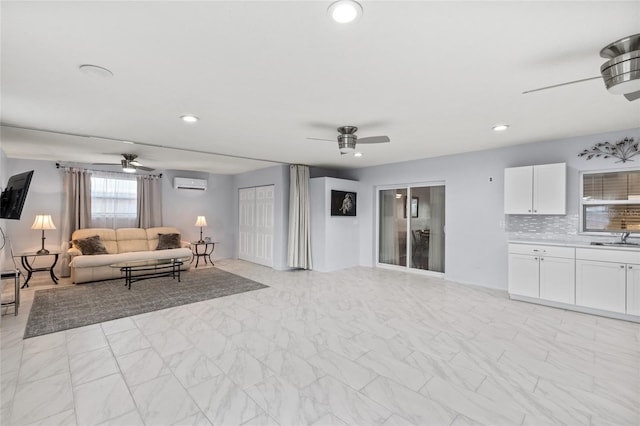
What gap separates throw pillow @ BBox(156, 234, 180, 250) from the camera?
6.71 meters

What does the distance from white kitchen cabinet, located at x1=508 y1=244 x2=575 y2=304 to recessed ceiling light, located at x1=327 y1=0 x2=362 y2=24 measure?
410 cm

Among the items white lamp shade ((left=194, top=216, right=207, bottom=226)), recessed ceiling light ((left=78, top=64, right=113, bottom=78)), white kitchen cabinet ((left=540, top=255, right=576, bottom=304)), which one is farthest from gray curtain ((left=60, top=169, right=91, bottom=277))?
white kitchen cabinet ((left=540, top=255, right=576, bottom=304))

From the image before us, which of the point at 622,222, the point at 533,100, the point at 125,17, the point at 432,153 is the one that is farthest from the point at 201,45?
the point at 622,222

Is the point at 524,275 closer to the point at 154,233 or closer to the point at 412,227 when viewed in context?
the point at 412,227

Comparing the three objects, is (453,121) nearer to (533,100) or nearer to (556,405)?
(533,100)

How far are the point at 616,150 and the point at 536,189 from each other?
98cm

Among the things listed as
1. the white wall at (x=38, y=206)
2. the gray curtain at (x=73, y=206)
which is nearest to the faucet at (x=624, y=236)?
the gray curtain at (x=73, y=206)

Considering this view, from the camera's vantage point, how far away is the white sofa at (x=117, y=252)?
541cm

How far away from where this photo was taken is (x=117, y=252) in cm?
638

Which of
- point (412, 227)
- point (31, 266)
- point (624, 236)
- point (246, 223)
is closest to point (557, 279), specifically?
point (624, 236)

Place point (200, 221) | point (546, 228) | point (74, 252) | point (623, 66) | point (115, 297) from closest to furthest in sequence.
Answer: point (623, 66), point (546, 228), point (115, 297), point (74, 252), point (200, 221)

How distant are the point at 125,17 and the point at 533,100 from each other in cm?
327

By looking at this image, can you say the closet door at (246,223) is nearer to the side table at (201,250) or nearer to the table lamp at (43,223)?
the side table at (201,250)

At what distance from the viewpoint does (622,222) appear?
390 cm
